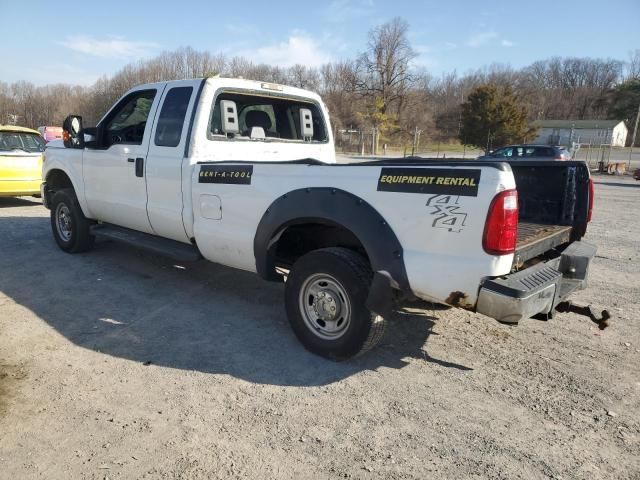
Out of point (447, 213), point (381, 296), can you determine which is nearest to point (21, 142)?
point (381, 296)

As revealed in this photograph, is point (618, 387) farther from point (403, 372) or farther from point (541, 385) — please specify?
point (403, 372)

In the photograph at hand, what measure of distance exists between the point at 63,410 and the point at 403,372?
223 centimetres

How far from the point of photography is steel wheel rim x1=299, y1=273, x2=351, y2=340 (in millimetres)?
3398

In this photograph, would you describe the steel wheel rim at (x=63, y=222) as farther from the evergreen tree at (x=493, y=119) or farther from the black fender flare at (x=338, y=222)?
the evergreen tree at (x=493, y=119)

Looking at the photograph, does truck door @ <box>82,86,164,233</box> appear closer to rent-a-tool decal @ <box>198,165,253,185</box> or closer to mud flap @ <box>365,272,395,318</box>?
rent-a-tool decal @ <box>198,165,253,185</box>

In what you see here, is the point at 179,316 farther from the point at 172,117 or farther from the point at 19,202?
the point at 19,202

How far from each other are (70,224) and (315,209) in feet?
14.3

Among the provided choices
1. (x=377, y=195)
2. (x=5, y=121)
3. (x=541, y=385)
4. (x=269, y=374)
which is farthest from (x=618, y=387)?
(x=5, y=121)

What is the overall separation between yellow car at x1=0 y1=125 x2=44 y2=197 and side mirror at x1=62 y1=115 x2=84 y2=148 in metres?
4.79

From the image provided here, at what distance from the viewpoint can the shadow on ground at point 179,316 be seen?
346 centimetres

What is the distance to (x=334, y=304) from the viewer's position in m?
3.45

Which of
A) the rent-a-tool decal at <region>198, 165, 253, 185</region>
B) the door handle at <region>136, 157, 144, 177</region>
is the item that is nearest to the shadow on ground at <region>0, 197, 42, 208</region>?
the door handle at <region>136, 157, 144, 177</region>

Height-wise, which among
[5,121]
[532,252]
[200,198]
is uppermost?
[5,121]

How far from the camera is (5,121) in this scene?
65.0 meters
